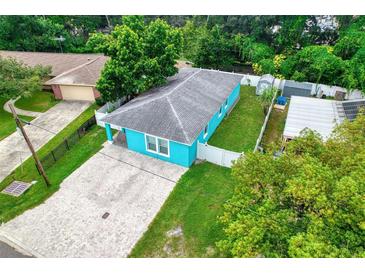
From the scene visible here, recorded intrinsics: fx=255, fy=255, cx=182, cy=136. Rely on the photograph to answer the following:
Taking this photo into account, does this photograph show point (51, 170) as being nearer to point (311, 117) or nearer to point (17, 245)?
point (17, 245)

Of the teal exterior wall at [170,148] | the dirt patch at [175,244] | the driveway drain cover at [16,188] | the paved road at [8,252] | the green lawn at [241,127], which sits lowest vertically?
the paved road at [8,252]

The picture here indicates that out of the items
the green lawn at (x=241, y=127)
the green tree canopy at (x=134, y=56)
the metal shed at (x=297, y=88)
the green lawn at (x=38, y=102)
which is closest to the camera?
the green lawn at (x=241, y=127)

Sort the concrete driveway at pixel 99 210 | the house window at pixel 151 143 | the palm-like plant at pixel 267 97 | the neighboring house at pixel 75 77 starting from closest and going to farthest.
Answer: the concrete driveway at pixel 99 210 < the house window at pixel 151 143 < the palm-like plant at pixel 267 97 < the neighboring house at pixel 75 77

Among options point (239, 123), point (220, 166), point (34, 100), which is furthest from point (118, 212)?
point (34, 100)

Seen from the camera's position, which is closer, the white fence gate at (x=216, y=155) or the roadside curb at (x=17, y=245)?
the roadside curb at (x=17, y=245)

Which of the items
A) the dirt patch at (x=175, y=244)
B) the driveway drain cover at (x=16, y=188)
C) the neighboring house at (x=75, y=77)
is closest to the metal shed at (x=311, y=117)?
the dirt patch at (x=175, y=244)

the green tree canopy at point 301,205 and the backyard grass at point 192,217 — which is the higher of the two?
the green tree canopy at point 301,205

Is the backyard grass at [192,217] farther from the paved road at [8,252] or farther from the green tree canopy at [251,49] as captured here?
the green tree canopy at [251,49]
